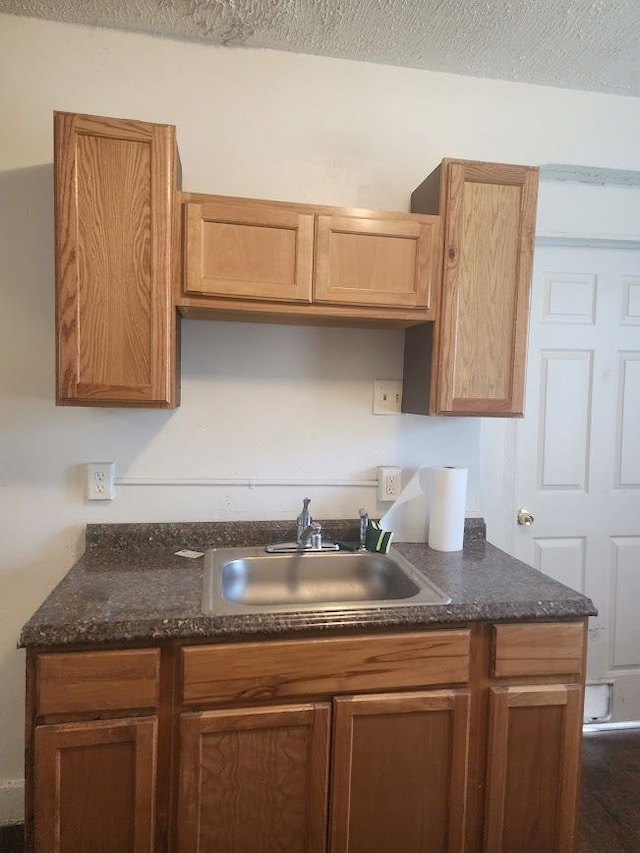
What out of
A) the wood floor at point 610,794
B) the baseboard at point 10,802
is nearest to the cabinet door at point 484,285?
the wood floor at point 610,794

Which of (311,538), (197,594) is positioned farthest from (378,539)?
(197,594)

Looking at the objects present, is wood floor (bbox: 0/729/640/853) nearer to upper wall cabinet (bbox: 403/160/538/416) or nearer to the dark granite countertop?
the dark granite countertop

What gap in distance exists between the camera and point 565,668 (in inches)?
52.3

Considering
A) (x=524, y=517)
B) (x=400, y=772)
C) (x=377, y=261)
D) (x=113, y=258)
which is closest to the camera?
(x=400, y=772)

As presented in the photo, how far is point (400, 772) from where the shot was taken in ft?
4.13

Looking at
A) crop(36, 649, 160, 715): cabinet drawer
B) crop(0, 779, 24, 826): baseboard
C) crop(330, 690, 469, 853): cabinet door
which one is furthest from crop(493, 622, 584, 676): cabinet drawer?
crop(0, 779, 24, 826): baseboard


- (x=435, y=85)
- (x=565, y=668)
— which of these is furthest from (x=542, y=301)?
(x=565, y=668)

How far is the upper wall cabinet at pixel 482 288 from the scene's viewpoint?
151cm

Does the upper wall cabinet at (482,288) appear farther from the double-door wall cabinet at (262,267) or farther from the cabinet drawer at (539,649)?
the cabinet drawer at (539,649)

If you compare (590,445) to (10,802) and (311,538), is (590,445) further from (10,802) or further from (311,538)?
(10,802)

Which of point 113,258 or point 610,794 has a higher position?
point 113,258

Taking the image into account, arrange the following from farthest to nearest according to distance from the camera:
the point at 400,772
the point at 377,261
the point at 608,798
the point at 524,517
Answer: the point at 524,517 < the point at 608,798 < the point at 377,261 < the point at 400,772

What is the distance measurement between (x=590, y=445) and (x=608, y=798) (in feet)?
4.28

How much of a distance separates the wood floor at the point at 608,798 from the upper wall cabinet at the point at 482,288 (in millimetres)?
1305
